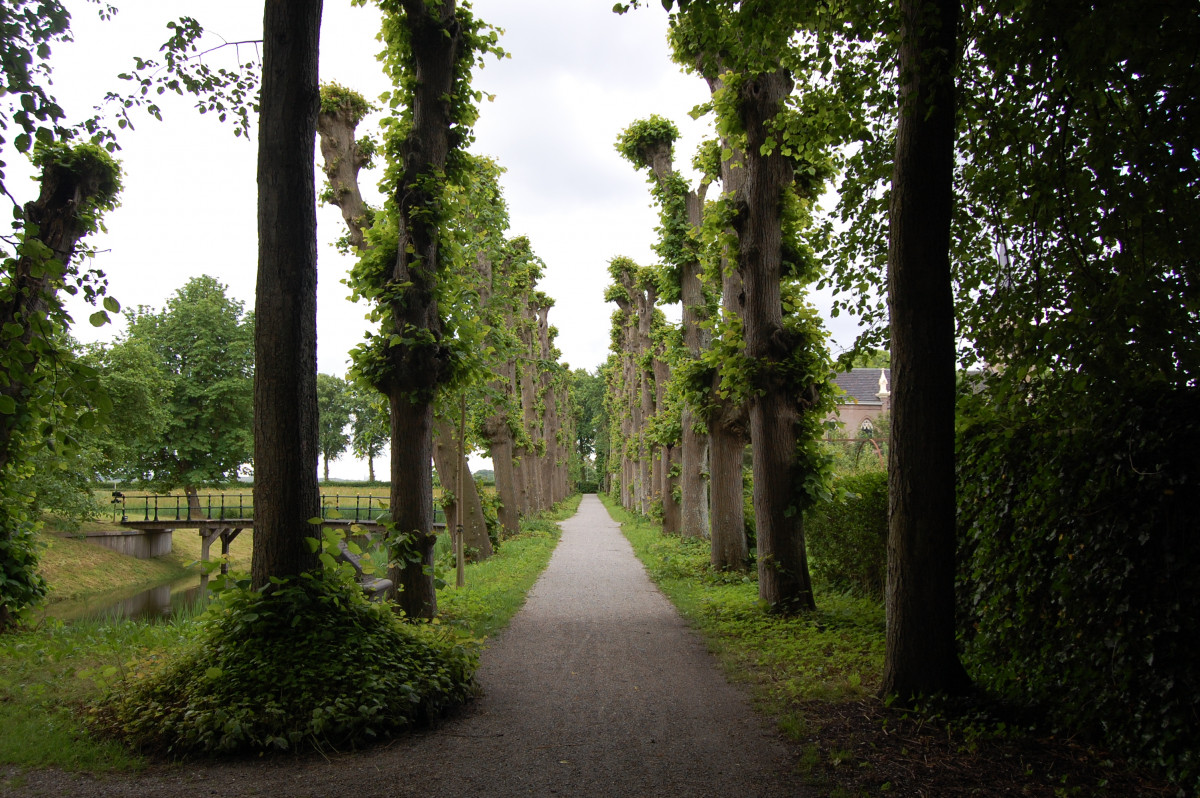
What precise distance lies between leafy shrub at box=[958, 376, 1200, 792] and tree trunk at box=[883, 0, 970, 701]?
1.66ft

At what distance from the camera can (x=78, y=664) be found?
7.04m

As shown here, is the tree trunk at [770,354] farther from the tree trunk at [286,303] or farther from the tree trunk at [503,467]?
the tree trunk at [503,467]

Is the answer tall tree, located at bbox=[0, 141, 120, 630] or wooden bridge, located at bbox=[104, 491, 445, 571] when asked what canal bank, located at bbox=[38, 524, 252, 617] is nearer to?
wooden bridge, located at bbox=[104, 491, 445, 571]

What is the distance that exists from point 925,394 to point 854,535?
219 inches

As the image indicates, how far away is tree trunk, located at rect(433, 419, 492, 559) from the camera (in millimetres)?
14344

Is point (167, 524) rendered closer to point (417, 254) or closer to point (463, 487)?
point (463, 487)

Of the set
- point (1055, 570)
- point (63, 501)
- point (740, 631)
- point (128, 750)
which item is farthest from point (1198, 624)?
point (63, 501)

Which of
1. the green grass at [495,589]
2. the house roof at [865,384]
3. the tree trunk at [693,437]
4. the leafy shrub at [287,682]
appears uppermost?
the house roof at [865,384]

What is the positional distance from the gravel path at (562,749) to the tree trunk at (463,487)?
685 centimetres

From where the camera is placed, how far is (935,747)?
4.54 metres

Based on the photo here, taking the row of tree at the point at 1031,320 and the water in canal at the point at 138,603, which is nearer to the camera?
the row of tree at the point at 1031,320

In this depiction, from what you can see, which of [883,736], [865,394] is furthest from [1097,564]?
[865,394]

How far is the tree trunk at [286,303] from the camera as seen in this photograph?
541 cm

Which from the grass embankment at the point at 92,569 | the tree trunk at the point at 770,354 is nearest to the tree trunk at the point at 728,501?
the tree trunk at the point at 770,354
